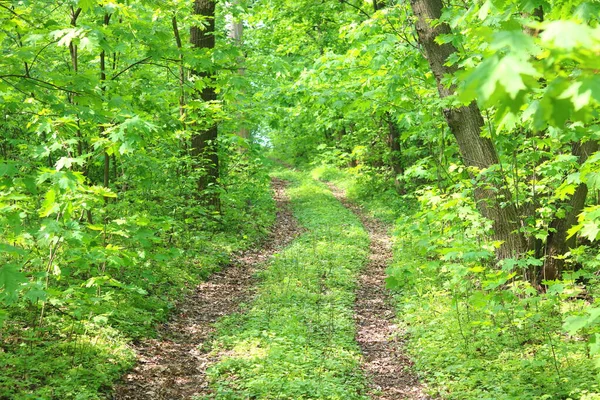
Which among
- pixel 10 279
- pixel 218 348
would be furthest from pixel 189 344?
pixel 10 279

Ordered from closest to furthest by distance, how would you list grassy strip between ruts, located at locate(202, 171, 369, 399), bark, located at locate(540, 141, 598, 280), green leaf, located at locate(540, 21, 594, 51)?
green leaf, located at locate(540, 21, 594, 51) < grassy strip between ruts, located at locate(202, 171, 369, 399) < bark, located at locate(540, 141, 598, 280)

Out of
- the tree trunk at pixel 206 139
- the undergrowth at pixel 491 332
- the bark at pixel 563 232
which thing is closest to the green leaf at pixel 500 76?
the undergrowth at pixel 491 332

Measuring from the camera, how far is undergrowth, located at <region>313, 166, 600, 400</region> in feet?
15.9

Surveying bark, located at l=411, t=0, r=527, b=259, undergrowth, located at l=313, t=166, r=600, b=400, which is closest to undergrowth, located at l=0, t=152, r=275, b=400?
undergrowth, located at l=313, t=166, r=600, b=400

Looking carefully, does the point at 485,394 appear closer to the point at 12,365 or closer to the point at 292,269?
the point at 12,365

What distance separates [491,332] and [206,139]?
8.77 meters

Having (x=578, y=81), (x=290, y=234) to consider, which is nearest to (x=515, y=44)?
(x=578, y=81)

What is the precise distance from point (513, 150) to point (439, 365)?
3.03 meters

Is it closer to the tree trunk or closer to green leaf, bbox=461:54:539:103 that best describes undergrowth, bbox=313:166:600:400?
green leaf, bbox=461:54:539:103

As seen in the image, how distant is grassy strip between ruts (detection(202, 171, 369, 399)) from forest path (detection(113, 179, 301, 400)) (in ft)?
0.89

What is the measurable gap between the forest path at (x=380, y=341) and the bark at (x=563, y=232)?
2.47 metres

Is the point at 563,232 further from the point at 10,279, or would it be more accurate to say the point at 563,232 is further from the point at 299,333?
the point at 10,279

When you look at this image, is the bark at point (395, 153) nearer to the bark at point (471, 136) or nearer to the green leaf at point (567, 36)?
the bark at point (471, 136)

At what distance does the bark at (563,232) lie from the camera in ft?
22.7
